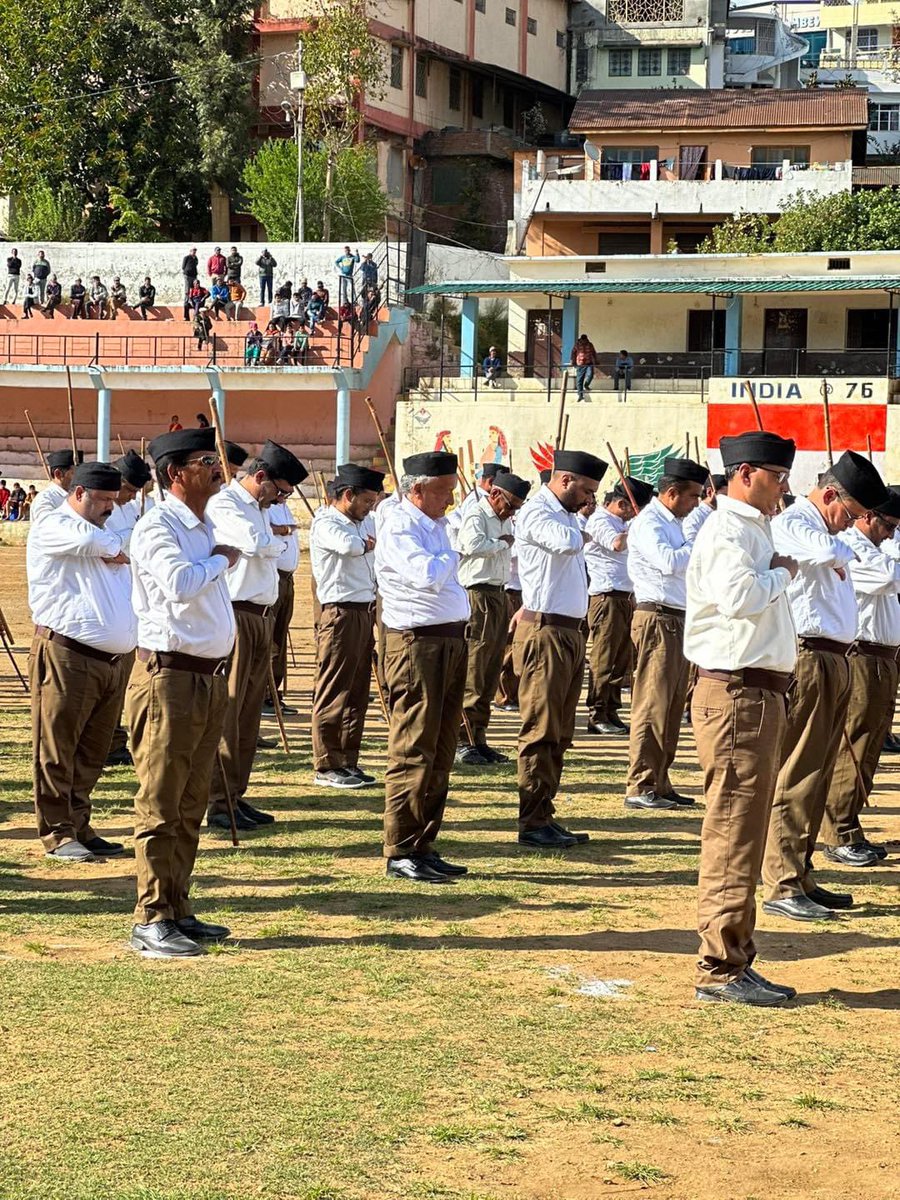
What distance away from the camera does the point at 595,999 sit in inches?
278

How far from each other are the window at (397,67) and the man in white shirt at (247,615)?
137 ft

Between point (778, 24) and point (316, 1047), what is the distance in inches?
2374

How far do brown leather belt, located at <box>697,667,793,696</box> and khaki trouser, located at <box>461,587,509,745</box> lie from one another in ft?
20.9

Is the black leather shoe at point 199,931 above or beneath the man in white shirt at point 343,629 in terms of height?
beneath

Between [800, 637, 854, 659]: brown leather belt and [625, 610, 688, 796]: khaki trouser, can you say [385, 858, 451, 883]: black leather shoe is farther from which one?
[625, 610, 688, 796]: khaki trouser

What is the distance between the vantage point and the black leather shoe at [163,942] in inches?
296

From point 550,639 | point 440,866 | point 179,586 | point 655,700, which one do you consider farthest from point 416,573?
point 655,700

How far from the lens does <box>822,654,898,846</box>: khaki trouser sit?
10.1m

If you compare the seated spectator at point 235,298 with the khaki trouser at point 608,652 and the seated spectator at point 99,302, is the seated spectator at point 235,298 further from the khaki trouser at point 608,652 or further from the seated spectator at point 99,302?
the khaki trouser at point 608,652

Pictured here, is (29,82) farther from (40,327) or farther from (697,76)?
(697,76)

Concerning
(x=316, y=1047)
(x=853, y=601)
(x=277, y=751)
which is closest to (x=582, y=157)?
(x=277, y=751)

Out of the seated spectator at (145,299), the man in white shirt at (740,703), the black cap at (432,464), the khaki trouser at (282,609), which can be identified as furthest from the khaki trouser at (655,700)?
the seated spectator at (145,299)

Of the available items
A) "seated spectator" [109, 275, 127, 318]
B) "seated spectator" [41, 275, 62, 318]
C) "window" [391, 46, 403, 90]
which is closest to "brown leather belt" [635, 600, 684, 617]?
"seated spectator" [109, 275, 127, 318]

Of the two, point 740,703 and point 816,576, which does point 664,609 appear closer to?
point 816,576
